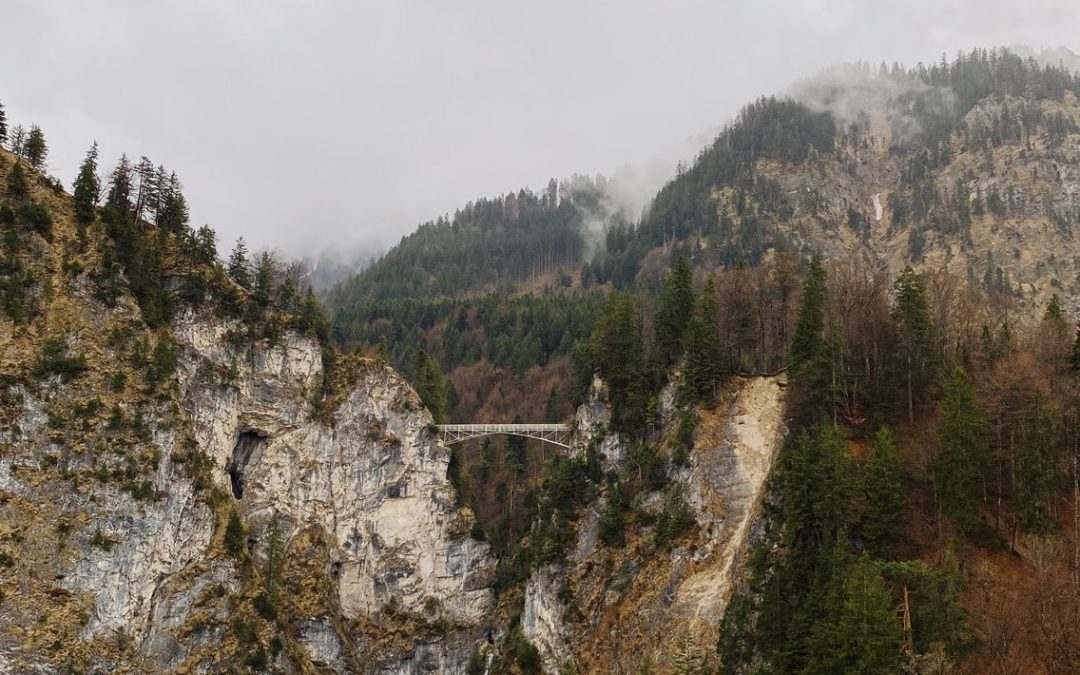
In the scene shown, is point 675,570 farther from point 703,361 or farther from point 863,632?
point 863,632

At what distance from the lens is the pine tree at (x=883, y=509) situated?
→ 41.6 meters

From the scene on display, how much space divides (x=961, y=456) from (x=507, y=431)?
49.9 m

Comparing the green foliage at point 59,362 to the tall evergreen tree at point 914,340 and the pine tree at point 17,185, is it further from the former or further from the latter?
the tall evergreen tree at point 914,340

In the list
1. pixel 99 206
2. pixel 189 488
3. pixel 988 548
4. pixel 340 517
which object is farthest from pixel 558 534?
pixel 99 206

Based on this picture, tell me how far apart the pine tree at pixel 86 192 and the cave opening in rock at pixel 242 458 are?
24338 millimetres

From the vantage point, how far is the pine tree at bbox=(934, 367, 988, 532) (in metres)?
41.7

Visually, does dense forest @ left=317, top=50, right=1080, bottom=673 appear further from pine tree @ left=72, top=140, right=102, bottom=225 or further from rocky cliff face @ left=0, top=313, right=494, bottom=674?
pine tree @ left=72, top=140, right=102, bottom=225

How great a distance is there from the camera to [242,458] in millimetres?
76938

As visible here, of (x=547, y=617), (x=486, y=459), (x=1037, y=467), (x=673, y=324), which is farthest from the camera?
(x=486, y=459)

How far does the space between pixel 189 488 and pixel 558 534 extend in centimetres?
3203

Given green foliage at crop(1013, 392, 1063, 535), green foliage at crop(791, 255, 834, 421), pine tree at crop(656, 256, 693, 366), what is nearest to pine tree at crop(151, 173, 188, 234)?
pine tree at crop(656, 256, 693, 366)

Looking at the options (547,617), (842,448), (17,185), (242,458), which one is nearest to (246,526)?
(242,458)

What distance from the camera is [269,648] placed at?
212 ft

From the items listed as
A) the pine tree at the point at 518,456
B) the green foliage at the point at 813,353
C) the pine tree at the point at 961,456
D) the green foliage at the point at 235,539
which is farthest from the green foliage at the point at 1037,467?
the pine tree at the point at 518,456
